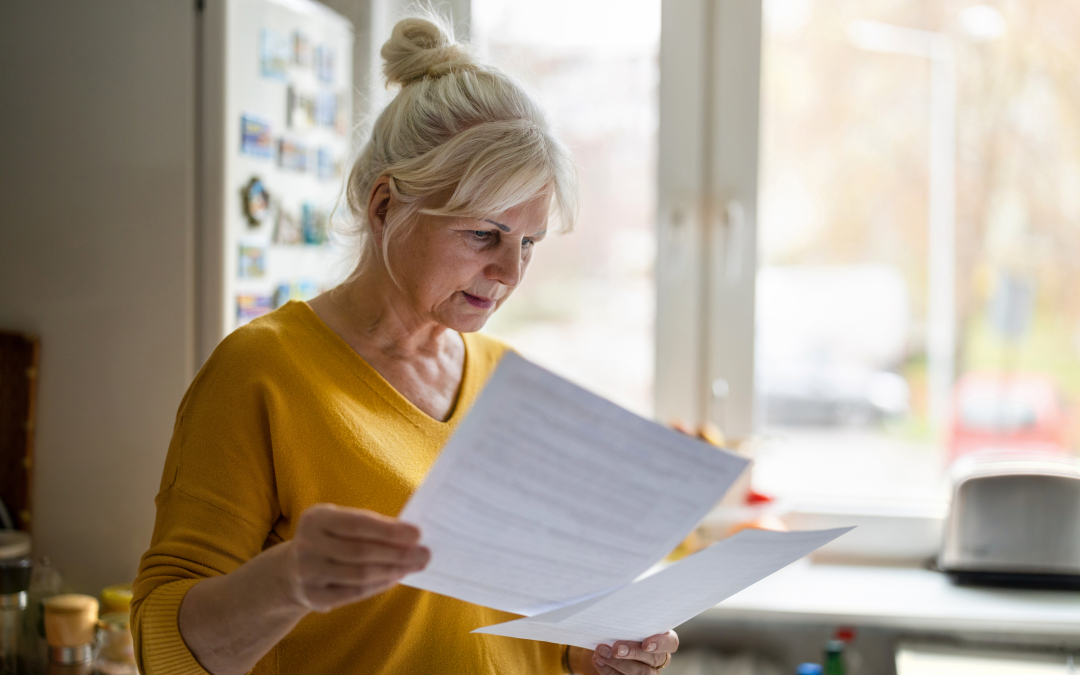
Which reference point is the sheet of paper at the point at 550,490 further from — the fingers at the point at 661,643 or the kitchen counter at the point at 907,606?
the kitchen counter at the point at 907,606

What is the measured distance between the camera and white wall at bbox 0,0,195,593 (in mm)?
1295

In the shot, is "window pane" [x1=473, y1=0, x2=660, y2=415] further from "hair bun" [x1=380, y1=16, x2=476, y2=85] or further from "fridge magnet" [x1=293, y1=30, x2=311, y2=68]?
"hair bun" [x1=380, y1=16, x2=476, y2=85]

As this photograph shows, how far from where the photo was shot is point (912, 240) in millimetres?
1715

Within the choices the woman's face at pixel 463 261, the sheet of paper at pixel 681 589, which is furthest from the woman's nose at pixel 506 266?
the sheet of paper at pixel 681 589

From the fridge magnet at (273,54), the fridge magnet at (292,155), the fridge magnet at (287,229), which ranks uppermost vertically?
the fridge magnet at (273,54)

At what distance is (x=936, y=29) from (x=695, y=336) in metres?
0.79

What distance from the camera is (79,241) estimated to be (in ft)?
4.31

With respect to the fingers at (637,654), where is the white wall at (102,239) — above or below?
above

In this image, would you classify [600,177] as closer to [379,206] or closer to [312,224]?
[312,224]

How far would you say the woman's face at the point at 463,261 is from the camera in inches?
34.9

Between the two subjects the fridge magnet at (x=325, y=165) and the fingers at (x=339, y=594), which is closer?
the fingers at (x=339, y=594)

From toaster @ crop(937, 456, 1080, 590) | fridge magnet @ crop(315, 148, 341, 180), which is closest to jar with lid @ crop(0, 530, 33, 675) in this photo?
fridge magnet @ crop(315, 148, 341, 180)

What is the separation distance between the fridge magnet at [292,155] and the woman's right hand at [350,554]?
0.98 metres

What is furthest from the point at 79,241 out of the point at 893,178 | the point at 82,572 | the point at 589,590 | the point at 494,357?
the point at 893,178
